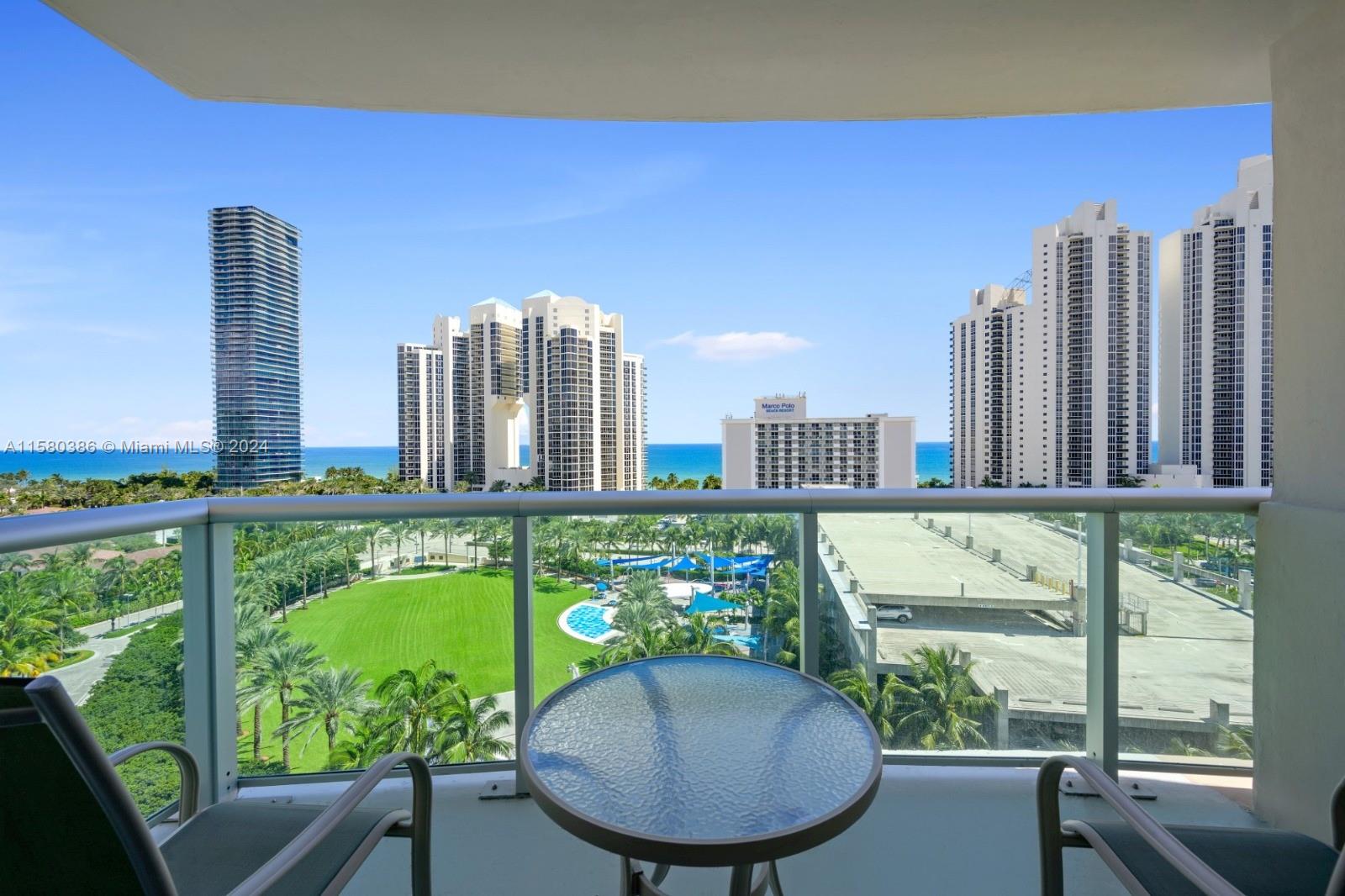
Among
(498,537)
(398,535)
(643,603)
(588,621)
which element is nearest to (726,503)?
(643,603)

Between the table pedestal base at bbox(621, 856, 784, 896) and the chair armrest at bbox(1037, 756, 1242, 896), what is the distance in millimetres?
612

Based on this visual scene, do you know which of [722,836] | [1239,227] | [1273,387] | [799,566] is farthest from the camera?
[1239,227]

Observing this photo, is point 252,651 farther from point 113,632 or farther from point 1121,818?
point 1121,818

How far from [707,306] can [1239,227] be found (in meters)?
38.4

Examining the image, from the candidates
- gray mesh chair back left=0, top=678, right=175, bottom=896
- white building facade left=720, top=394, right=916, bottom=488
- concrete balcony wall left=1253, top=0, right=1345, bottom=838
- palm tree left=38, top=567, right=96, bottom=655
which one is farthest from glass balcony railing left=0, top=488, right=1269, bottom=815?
white building facade left=720, top=394, right=916, bottom=488

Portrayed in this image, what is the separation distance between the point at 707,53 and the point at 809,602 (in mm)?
2191

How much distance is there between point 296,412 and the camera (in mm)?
16812

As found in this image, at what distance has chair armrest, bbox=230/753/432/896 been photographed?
90 cm

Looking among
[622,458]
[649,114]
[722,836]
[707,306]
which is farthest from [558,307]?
[722,836]

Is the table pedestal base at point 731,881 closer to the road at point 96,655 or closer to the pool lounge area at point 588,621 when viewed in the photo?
the pool lounge area at point 588,621

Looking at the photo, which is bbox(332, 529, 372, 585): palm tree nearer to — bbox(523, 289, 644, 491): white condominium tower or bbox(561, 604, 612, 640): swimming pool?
bbox(561, 604, 612, 640): swimming pool

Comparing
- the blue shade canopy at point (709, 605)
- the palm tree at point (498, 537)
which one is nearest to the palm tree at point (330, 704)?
the palm tree at point (498, 537)

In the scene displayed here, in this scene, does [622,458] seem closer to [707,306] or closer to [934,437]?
[707,306]

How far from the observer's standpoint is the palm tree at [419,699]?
2199 mm
